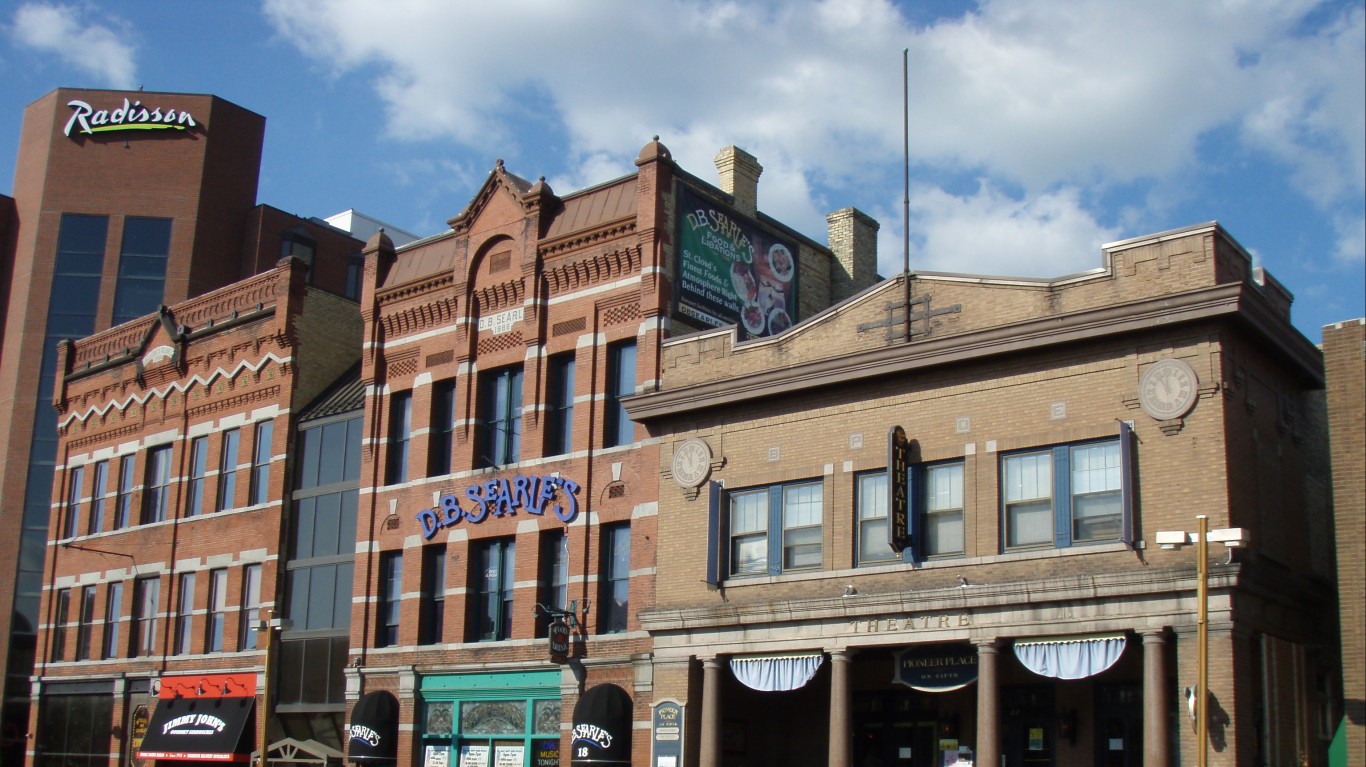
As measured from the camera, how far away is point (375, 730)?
33906mm

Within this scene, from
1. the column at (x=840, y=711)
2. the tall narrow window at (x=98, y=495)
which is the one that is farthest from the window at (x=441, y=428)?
the tall narrow window at (x=98, y=495)

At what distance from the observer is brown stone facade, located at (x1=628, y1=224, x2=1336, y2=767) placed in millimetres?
22609

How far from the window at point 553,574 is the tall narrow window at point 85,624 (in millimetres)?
19135

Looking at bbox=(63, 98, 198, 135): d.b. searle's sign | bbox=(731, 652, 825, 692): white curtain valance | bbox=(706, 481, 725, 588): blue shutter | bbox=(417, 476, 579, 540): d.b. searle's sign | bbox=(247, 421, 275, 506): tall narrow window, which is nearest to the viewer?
bbox=(731, 652, 825, 692): white curtain valance

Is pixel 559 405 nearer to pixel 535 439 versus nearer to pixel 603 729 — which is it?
pixel 535 439

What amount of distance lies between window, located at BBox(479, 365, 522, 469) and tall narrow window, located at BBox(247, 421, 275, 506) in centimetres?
812

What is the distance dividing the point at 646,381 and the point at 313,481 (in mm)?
12026

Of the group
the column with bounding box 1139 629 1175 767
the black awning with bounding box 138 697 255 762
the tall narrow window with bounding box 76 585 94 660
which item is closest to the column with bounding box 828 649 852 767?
the column with bounding box 1139 629 1175 767

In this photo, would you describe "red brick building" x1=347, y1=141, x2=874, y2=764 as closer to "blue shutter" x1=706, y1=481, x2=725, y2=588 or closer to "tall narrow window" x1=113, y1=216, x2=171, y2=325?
"blue shutter" x1=706, y1=481, x2=725, y2=588

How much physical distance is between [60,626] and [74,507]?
12.0 ft

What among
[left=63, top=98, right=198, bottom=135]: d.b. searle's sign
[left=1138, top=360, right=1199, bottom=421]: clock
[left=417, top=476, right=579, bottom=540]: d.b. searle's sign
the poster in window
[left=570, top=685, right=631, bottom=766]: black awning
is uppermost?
[left=63, top=98, right=198, bottom=135]: d.b. searle's sign

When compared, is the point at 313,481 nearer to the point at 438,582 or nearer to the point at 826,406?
the point at 438,582

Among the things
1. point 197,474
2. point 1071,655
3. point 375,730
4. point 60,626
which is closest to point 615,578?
point 375,730

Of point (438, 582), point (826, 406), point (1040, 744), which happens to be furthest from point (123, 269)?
point (1040, 744)
